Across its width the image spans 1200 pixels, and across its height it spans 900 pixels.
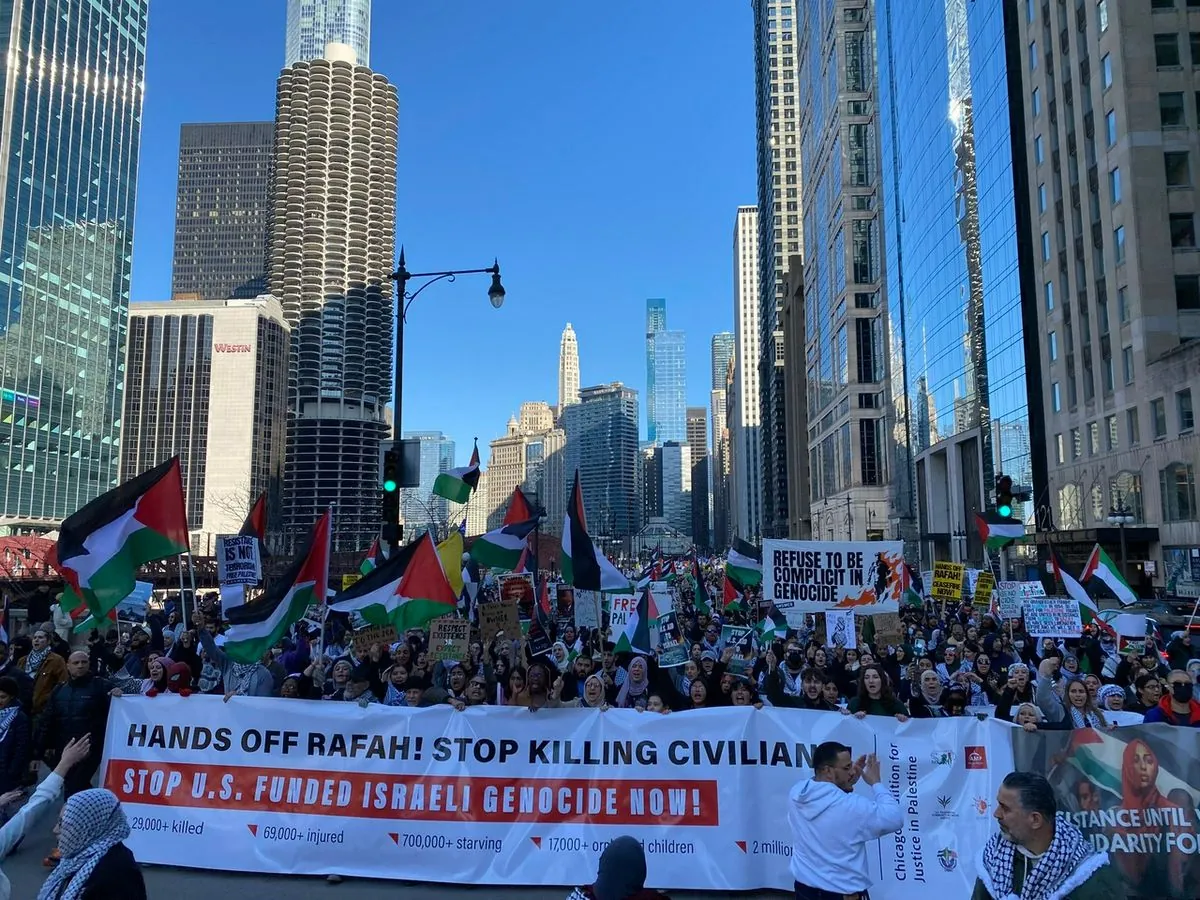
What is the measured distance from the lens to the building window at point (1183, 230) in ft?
123

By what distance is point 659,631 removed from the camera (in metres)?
12.3

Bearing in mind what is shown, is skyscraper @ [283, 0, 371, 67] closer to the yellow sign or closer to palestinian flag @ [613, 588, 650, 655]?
the yellow sign

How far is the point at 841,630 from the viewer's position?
1337cm

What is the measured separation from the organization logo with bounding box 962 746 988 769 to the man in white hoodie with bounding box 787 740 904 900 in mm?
2530

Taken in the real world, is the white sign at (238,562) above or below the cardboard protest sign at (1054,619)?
above

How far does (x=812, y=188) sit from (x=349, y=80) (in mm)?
99573

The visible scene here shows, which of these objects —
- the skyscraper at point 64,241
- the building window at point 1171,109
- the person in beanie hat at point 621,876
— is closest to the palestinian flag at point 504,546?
the person in beanie hat at point 621,876

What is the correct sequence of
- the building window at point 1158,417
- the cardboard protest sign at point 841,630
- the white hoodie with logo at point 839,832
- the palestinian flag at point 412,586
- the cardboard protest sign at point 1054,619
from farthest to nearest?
the building window at point 1158,417, the cardboard protest sign at point 841,630, the cardboard protest sign at point 1054,619, the palestinian flag at point 412,586, the white hoodie with logo at point 839,832

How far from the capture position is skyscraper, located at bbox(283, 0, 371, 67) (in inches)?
7047

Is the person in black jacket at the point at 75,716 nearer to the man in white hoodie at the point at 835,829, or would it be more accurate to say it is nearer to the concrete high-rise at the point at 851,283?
the man in white hoodie at the point at 835,829

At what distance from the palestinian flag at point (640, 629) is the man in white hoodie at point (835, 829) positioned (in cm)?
635

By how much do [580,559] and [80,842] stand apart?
8426 mm

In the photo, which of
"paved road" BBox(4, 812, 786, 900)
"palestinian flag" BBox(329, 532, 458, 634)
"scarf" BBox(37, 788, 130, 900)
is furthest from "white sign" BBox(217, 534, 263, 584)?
"scarf" BBox(37, 788, 130, 900)

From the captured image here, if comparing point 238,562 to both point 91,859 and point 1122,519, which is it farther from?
point 1122,519
